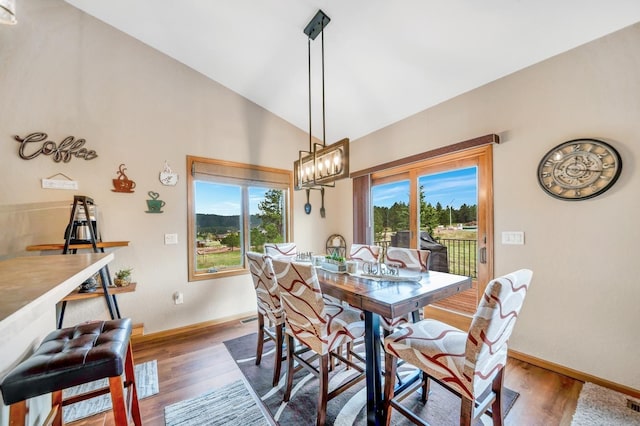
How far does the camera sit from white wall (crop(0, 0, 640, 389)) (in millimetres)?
1925

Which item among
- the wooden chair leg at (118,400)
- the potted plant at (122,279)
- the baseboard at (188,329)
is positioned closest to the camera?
the wooden chair leg at (118,400)

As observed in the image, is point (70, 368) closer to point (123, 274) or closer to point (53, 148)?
point (123, 274)

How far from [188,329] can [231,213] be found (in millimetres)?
1560

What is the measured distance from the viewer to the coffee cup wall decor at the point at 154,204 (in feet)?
9.51

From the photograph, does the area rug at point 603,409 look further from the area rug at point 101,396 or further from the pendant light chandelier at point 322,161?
the area rug at point 101,396

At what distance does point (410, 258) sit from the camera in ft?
8.02

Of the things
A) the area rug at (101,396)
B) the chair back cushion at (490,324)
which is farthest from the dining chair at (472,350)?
the area rug at (101,396)

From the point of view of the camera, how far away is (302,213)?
4156mm

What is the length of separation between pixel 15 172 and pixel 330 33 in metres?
3.23

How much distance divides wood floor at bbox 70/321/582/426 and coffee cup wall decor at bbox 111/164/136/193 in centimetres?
170

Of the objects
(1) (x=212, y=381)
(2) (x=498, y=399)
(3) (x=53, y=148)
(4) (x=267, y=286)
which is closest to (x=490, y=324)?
(2) (x=498, y=399)

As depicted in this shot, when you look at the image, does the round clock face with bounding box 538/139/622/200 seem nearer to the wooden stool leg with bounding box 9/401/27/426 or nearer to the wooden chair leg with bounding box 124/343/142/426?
the wooden chair leg with bounding box 124/343/142/426

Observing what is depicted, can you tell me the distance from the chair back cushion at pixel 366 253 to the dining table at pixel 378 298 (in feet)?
2.95

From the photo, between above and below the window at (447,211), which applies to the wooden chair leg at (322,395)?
below
